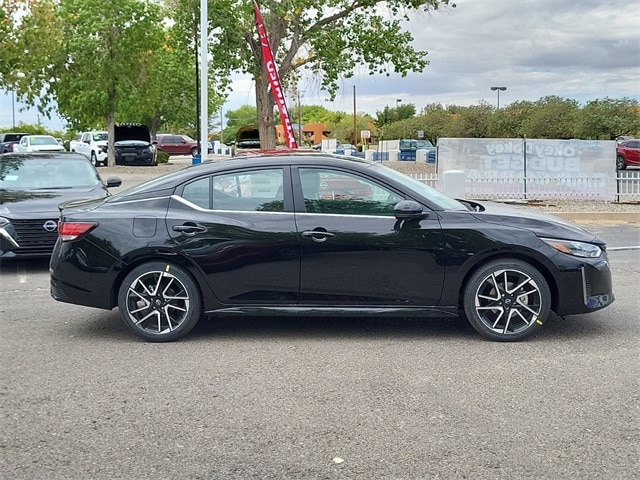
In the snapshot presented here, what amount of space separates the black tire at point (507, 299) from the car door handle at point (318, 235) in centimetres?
118

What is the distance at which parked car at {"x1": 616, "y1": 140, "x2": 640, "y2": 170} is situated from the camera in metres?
33.3

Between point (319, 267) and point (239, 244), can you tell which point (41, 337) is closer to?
point (239, 244)

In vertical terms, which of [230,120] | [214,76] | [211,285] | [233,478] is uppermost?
[230,120]

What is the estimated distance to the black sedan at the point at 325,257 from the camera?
597 cm

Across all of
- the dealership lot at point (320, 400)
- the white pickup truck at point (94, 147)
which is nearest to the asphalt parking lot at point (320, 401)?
the dealership lot at point (320, 400)

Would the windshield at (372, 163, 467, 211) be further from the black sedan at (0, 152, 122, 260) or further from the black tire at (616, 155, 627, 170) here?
the black tire at (616, 155, 627, 170)

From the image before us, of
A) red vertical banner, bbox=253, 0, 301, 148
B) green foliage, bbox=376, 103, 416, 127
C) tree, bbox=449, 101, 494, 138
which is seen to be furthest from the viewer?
green foliage, bbox=376, 103, 416, 127

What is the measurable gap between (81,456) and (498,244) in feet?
11.4

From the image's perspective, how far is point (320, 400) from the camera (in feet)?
15.6

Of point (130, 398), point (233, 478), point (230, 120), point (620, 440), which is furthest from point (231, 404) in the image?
point (230, 120)

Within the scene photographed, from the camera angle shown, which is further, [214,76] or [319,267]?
[214,76]

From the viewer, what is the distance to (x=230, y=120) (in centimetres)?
15862

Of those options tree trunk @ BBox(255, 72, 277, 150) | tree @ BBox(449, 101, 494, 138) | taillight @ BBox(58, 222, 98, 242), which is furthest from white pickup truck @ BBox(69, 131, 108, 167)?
taillight @ BBox(58, 222, 98, 242)

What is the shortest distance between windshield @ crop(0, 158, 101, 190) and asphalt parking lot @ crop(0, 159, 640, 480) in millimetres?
4087
